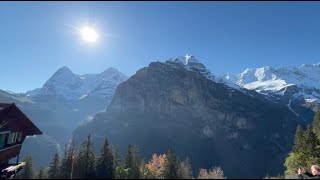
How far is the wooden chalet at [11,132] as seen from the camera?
4678 cm

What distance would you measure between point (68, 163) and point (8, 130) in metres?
27.6

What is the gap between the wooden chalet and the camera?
1842 inches

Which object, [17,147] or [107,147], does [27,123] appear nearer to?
[17,147]

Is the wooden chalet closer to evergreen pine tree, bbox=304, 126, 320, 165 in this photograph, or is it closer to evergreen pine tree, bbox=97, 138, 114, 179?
evergreen pine tree, bbox=97, 138, 114, 179

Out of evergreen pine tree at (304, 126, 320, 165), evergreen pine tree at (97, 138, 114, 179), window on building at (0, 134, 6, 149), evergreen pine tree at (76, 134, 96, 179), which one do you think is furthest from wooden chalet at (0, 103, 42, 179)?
evergreen pine tree at (304, 126, 320, 165)

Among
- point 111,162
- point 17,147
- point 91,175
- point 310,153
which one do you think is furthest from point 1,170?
point 310,153

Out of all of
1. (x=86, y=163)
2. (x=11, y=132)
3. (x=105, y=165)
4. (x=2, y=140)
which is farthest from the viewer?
(x=86, y=163)

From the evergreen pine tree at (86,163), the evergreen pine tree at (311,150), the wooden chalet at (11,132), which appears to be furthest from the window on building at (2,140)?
the evergreen pine tree at (311,150)

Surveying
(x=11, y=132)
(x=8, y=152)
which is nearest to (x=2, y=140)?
(x=11, y=132)

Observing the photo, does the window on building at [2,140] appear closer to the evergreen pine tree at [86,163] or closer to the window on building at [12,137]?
the window on building at [12,137]

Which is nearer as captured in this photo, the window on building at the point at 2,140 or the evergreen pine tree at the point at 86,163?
the window on building at the point at 2,140

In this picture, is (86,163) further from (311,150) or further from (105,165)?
(311,150)

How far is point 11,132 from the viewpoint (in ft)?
161

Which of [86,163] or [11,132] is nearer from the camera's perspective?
[11,132]
